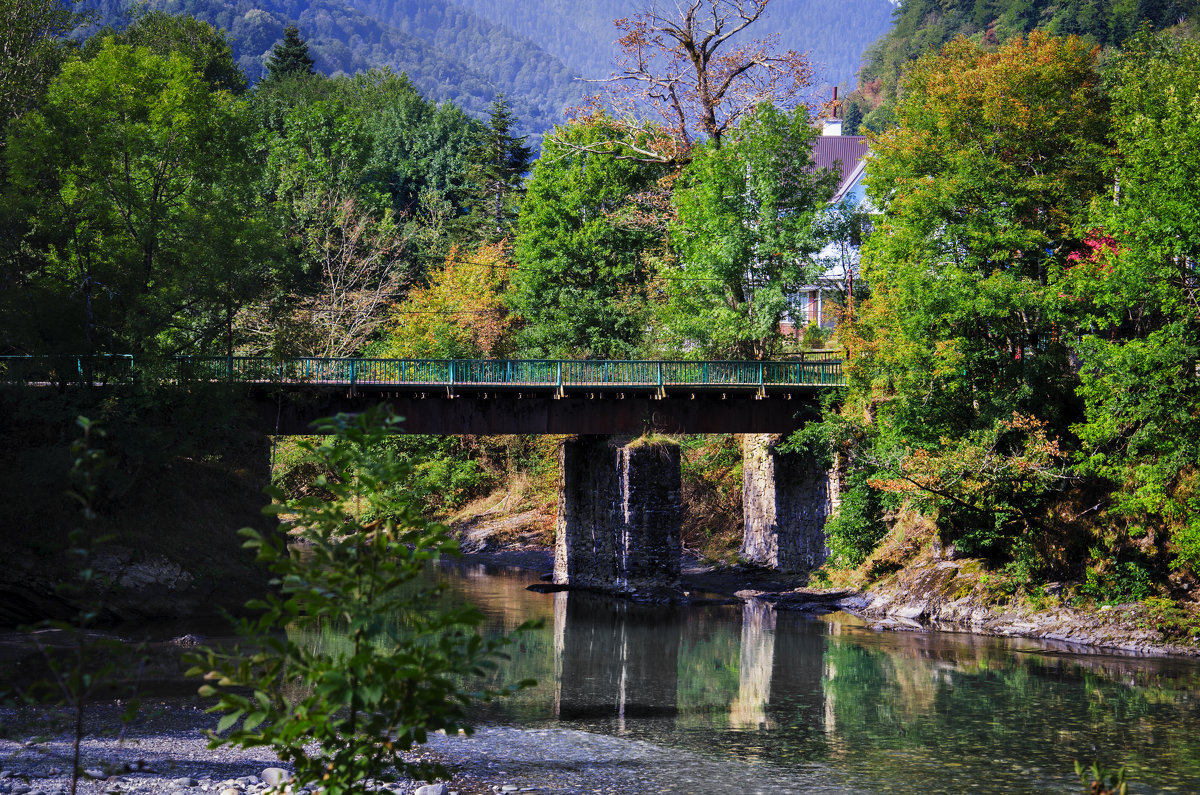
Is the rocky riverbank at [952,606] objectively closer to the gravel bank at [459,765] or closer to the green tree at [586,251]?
the green tree at [586,251]

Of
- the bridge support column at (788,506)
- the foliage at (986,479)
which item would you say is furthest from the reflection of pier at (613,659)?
the foliage at (986,479)

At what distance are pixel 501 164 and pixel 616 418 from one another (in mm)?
33720

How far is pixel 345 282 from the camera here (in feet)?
182

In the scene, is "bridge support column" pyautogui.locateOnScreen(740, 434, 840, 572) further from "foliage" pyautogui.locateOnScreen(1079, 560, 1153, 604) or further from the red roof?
the red roof

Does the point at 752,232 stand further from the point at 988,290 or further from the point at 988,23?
the point at 988,23

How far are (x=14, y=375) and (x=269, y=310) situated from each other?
20377 millimetres

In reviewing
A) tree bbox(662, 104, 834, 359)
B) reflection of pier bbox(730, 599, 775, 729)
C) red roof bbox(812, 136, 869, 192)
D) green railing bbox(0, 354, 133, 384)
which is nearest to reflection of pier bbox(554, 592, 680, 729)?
reflection of pier bbox(730, 599, 775, 729)

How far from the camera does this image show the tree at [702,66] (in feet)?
142

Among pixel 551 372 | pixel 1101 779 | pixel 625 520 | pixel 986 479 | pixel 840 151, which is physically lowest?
pixel 625 520

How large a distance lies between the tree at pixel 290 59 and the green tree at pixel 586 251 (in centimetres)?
4296

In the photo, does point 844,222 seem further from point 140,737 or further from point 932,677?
point 140,737

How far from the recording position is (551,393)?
37406 mm

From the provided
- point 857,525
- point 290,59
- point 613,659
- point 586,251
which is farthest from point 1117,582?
point 290,59

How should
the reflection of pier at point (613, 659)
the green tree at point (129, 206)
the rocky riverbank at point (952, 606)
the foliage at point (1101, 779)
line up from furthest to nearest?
the green tree at point (129, 206), the rocky riverbank at point (952, 606), the reflection of pier at point (613, 659), the foliage at point (1101, 779)
